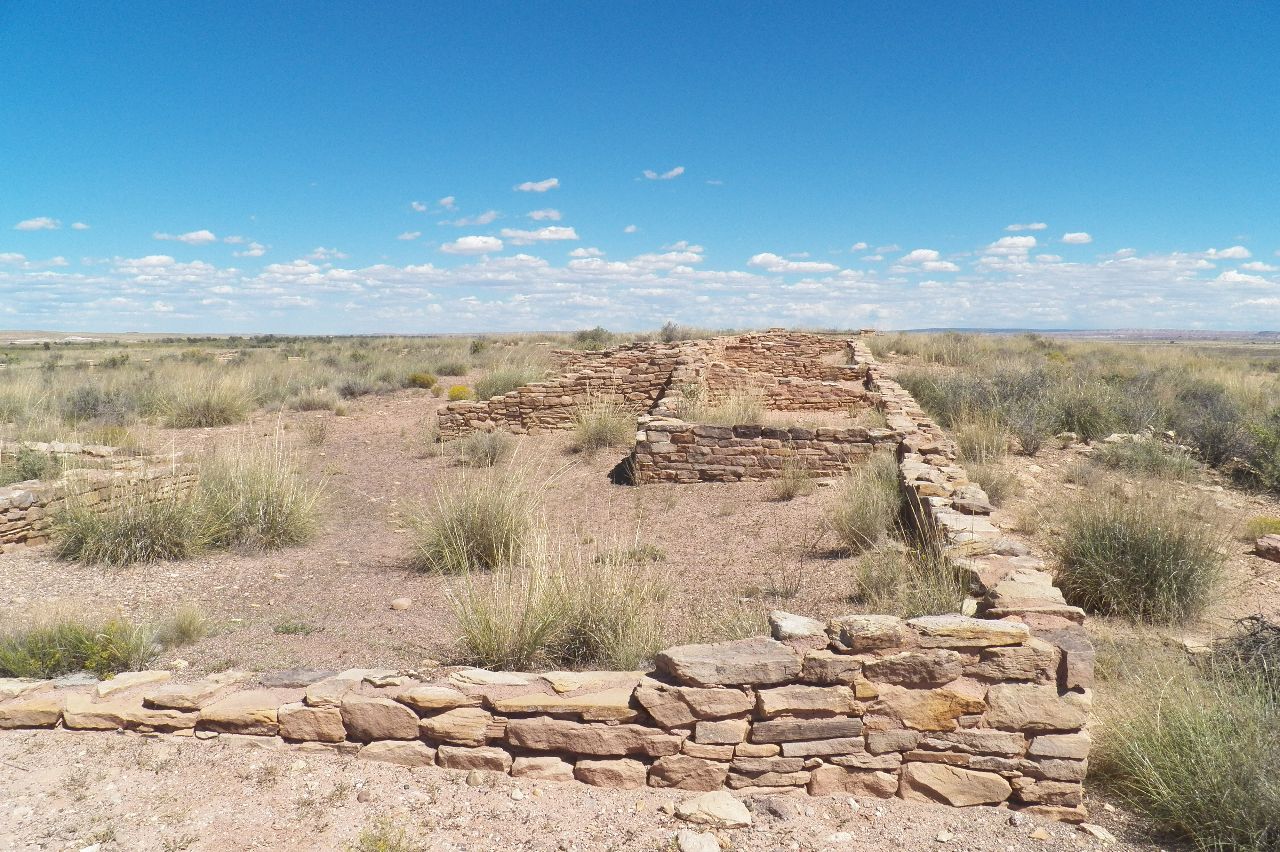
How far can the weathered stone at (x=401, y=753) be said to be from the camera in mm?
3115

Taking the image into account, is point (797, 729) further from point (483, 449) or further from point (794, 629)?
point (483, 449)

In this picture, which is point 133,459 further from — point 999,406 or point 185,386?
point 999,406

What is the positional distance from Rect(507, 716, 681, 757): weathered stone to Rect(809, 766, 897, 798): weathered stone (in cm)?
61

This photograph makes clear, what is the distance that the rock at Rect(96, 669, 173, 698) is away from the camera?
11.1 ft

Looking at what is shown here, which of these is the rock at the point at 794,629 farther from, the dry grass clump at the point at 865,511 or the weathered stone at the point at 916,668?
the dry grass clump at the point at 865,511

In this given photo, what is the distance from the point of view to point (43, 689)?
→ 3.48 m

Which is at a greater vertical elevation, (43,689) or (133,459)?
(133,459)

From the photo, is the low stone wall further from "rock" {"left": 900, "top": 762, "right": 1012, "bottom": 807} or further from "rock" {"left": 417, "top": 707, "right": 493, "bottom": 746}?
"rock" {"left": 900, "top": 762, "right": 1012, "bottom": 807}

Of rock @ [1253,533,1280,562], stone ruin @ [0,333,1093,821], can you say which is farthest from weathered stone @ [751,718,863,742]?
rock @ [1253,533,1280,562]

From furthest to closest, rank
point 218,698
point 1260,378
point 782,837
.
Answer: point 1260,378 < point 218,698 < point 782,837

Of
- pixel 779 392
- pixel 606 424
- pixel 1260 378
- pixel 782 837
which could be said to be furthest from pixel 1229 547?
pixel 1260 378

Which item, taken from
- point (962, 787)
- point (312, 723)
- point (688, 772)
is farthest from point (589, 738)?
point (962, 787)

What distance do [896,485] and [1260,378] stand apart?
14.6 m

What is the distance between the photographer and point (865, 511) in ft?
19.5
